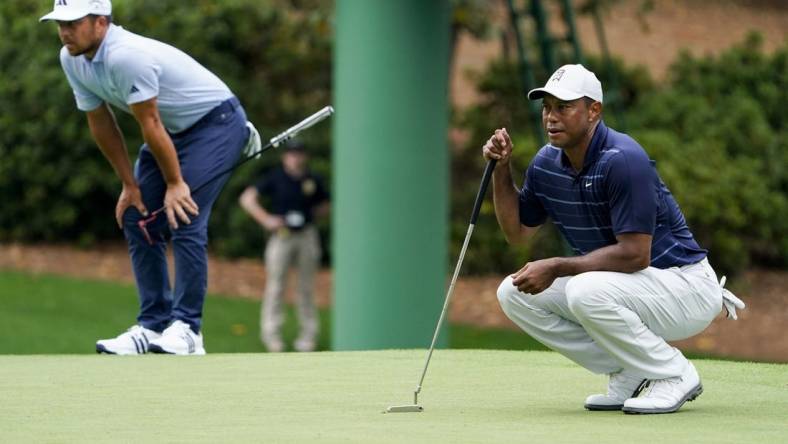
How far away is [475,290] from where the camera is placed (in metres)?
16.4

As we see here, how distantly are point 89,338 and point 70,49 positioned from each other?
6806 mm

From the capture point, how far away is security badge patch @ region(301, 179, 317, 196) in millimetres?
14250

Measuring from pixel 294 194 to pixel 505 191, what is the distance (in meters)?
8.04

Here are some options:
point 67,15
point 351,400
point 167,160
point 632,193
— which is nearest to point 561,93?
point 632,193

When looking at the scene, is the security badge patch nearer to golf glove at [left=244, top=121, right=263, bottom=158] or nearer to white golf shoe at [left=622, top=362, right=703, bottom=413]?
golf glove at [left=244, top=121, right=263, bottom=158]

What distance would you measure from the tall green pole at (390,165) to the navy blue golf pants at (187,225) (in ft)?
12.1

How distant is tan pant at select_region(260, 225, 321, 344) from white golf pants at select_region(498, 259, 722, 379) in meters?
7.94

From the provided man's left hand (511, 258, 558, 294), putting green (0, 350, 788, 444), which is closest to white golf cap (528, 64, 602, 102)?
man's left hand (511, 258, 558, 294)

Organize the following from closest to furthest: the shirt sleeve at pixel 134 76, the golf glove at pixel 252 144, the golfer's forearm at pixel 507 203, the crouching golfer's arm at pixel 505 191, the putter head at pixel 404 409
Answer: the putter head at pixel 404 409
the crouching golfer's arm at pixel 505 191
the golfer's forearm at pixel 507 203
the shirt sleeve at pixel 134 76
the golf glove at pixel 252 144

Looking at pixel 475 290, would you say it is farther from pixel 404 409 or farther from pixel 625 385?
pixel 404 409

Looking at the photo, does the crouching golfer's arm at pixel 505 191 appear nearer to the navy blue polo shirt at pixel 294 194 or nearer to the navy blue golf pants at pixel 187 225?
the navy blue golf pants at pixel 187 225

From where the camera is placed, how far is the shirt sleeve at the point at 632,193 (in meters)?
5.78

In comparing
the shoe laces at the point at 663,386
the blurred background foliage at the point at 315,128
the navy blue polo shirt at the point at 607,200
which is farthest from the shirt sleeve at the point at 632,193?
the blurred background foliage at the point at 315,128

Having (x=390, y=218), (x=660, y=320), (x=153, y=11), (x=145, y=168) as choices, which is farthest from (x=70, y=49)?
(x=153, y=11)
